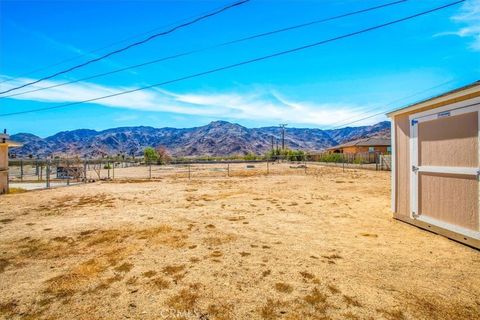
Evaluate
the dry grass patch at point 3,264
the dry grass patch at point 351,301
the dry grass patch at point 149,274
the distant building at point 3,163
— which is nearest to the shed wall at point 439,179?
the dry grass patch at point 351,301

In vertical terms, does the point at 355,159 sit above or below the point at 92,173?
above

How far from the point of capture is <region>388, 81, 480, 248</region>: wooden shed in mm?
4641

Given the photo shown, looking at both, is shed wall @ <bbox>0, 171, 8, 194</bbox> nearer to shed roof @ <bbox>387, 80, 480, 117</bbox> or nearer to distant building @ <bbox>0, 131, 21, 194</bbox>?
distant building @ <bbox>0, 131, 21, 194</bbox>

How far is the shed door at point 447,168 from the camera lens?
183 inches

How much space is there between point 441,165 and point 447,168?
0.16m

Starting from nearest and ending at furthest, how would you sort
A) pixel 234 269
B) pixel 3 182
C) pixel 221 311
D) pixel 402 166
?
pixel 221 311 < pixel 234 269 < pixel 402 166 < pixel 3 182

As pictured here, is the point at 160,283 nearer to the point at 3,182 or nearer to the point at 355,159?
the point at 3,182

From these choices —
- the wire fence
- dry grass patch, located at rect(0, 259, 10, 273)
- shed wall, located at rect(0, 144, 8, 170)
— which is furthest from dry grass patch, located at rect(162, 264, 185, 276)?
the wire fence

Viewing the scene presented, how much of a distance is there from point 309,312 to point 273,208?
561 cm

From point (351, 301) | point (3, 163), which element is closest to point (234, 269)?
point (351, 301)

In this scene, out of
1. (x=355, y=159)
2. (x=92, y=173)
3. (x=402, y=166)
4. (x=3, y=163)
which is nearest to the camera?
(x=402, y=166)

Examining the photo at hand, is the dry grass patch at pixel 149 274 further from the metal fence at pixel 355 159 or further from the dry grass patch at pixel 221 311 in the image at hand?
the metal fence at pixel 355 159

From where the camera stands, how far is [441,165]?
17.3ft

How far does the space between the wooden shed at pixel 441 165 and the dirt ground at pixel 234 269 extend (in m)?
0.37
